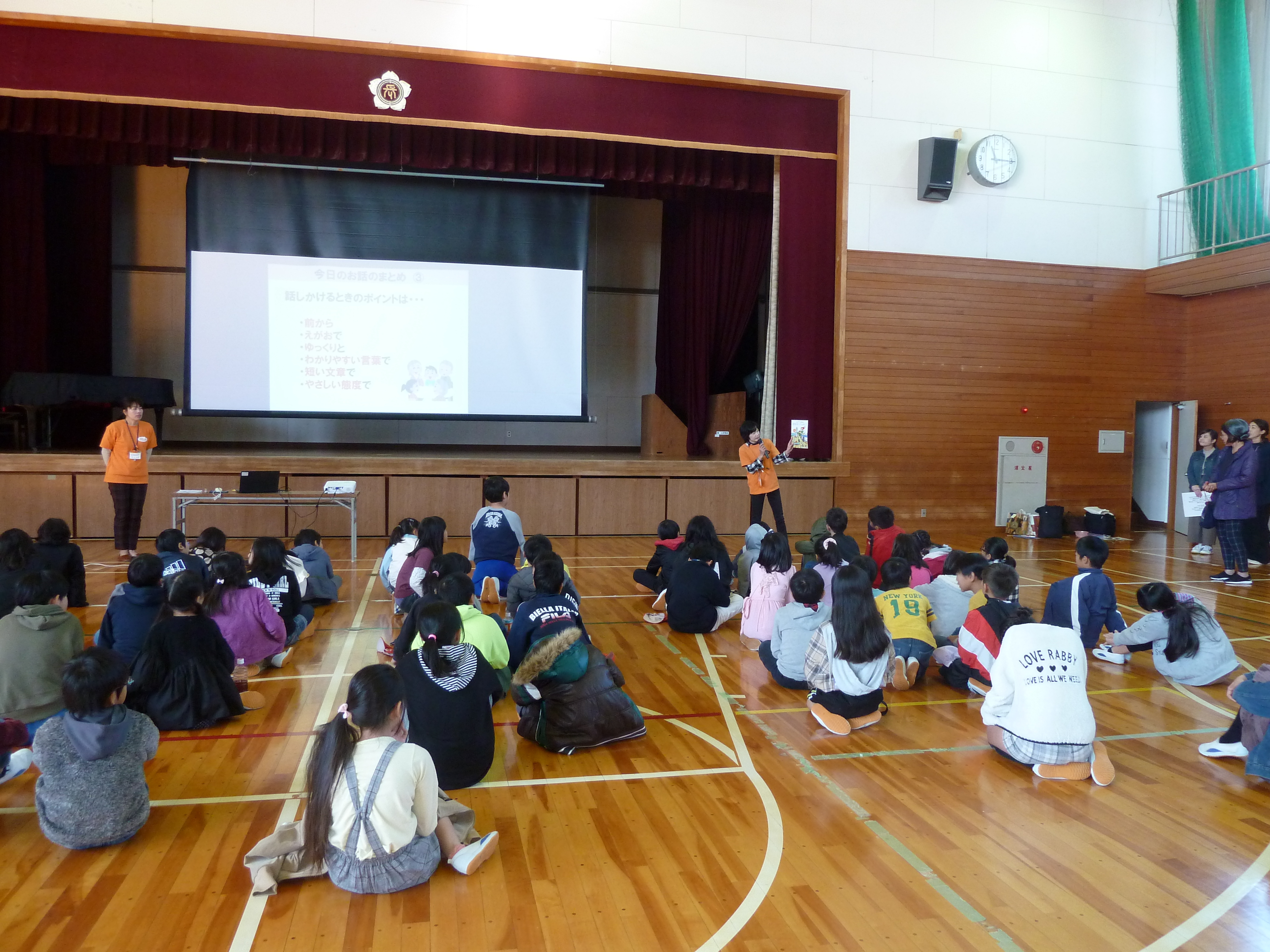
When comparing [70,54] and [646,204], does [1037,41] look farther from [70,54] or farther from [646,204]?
[70,54]

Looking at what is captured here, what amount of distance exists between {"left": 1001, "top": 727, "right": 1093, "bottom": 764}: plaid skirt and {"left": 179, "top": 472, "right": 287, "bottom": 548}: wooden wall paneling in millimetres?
8385

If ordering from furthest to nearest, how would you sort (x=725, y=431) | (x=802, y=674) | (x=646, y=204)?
(x=646, y=204)
(x=725, y=431)
(x=802, y=674)

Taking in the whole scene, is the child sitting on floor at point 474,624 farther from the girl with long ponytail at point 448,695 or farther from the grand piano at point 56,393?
the grand piano at point 56,393

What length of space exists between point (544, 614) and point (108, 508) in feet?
25.9

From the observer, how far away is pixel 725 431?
12.8 m

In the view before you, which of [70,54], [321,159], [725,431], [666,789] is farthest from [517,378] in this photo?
[666,789]

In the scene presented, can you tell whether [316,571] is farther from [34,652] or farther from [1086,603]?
[1086,603]

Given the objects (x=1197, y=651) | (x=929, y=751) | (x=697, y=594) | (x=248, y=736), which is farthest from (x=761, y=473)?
(x=248, y=736)

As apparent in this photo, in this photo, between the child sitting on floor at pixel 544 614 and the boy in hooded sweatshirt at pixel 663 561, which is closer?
the child sitting on floor at pixel 544 614

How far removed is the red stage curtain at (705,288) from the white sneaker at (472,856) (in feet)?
33.5

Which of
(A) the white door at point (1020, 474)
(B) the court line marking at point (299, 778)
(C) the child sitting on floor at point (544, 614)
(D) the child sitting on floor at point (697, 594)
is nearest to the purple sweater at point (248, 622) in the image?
(B) the court line marking at point (299, 778)

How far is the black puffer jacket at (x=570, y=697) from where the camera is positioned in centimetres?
379

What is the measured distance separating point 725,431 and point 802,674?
26.8ft

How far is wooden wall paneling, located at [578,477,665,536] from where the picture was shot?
1082 cm
